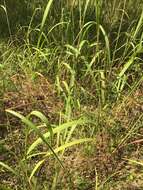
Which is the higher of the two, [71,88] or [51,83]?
[71,88]

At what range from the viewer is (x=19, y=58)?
2555 mm

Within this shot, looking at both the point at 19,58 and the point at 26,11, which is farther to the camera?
the point at 26,11

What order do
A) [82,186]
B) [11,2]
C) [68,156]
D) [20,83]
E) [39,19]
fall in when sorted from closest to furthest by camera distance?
[82,186], [68,156], [20,83], [39,19], [11,2]

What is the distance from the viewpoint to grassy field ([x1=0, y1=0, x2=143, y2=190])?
185 cm

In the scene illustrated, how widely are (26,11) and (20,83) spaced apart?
0.90 m

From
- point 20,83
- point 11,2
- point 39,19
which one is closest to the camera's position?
point 20,83

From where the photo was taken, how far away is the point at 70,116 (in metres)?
2.03

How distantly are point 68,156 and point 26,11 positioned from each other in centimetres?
144

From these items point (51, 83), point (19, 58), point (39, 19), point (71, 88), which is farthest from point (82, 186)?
point (39, 19)

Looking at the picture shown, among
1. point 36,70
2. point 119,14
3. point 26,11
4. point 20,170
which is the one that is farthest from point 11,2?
point 20,170

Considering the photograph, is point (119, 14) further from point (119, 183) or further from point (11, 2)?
point (119, 183)

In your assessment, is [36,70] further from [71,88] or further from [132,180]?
[132,180]

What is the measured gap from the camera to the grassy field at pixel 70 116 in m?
1.85

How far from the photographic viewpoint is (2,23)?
3023mm
